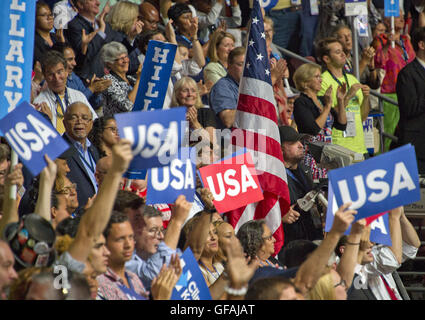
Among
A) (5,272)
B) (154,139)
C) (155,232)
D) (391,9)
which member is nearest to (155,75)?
(155,232)

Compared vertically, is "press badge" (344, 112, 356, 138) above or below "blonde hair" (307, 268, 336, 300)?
below

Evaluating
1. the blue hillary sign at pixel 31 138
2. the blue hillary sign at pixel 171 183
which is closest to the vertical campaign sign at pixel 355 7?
the blue hillary sign at pixel 171 183

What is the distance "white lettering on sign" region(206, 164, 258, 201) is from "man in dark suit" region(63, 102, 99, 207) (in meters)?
0.88

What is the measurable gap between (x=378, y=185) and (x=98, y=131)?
2569 mm

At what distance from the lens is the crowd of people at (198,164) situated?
4332 mm

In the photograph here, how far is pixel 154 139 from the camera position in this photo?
15.0ft

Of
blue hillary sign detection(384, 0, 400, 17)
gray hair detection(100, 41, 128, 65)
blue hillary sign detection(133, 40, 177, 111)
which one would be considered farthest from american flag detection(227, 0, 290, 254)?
blue hillary sign detection(384, 0, 400, 17)

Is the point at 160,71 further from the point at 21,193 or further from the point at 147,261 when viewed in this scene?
the point at 147,261

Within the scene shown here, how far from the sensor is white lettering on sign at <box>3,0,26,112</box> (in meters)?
5.74

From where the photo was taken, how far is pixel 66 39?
9.16m

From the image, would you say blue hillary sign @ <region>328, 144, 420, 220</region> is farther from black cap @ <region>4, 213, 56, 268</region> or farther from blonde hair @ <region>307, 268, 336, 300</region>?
black cap @ <region>4, 213, 56, 268</region>

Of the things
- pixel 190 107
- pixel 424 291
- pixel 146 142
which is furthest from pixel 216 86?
pixel 146 142

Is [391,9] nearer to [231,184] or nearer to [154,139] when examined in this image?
[231,184]
